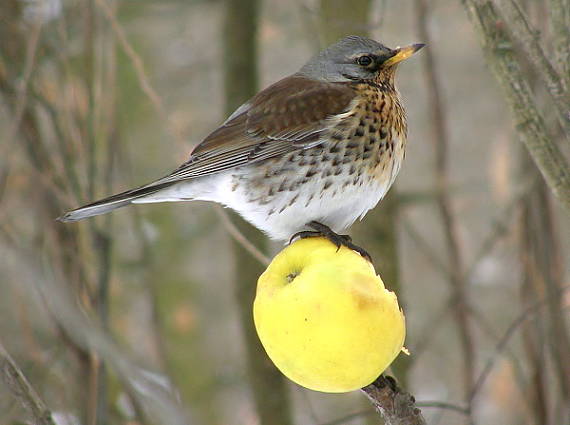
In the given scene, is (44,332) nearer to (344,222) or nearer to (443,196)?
(443,196)

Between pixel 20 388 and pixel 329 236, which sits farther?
pixel 329 236

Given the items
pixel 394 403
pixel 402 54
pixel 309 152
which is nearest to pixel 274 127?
pixel 309 152

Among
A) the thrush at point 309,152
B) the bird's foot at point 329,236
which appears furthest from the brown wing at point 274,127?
the bird's foot at point 329,236

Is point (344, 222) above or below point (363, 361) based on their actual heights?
below

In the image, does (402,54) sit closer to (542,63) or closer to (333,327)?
(542,63)

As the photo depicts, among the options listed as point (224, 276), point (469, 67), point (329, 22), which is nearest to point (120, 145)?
point (329, 22)
